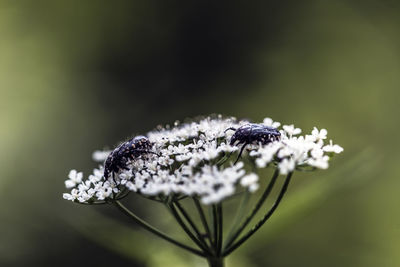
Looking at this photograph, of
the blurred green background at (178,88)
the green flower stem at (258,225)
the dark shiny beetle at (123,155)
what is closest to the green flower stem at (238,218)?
the green flower stem at (258,225)

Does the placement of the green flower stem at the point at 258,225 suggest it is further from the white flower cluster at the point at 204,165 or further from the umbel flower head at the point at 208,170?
the white flower cluster at the point at 204,165

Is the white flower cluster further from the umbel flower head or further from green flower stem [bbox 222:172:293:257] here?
green flower stem [bbox 222:172:293:257]

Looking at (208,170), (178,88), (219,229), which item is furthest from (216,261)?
(178,88)

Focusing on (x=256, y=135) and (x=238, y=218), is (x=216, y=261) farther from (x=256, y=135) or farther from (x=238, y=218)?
(x=256, y=135)

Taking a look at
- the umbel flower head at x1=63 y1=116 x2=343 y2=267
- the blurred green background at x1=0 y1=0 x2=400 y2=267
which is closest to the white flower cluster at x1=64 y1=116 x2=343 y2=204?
the umbel flower head at x1=63 y1=116 x2=343 y2=267
